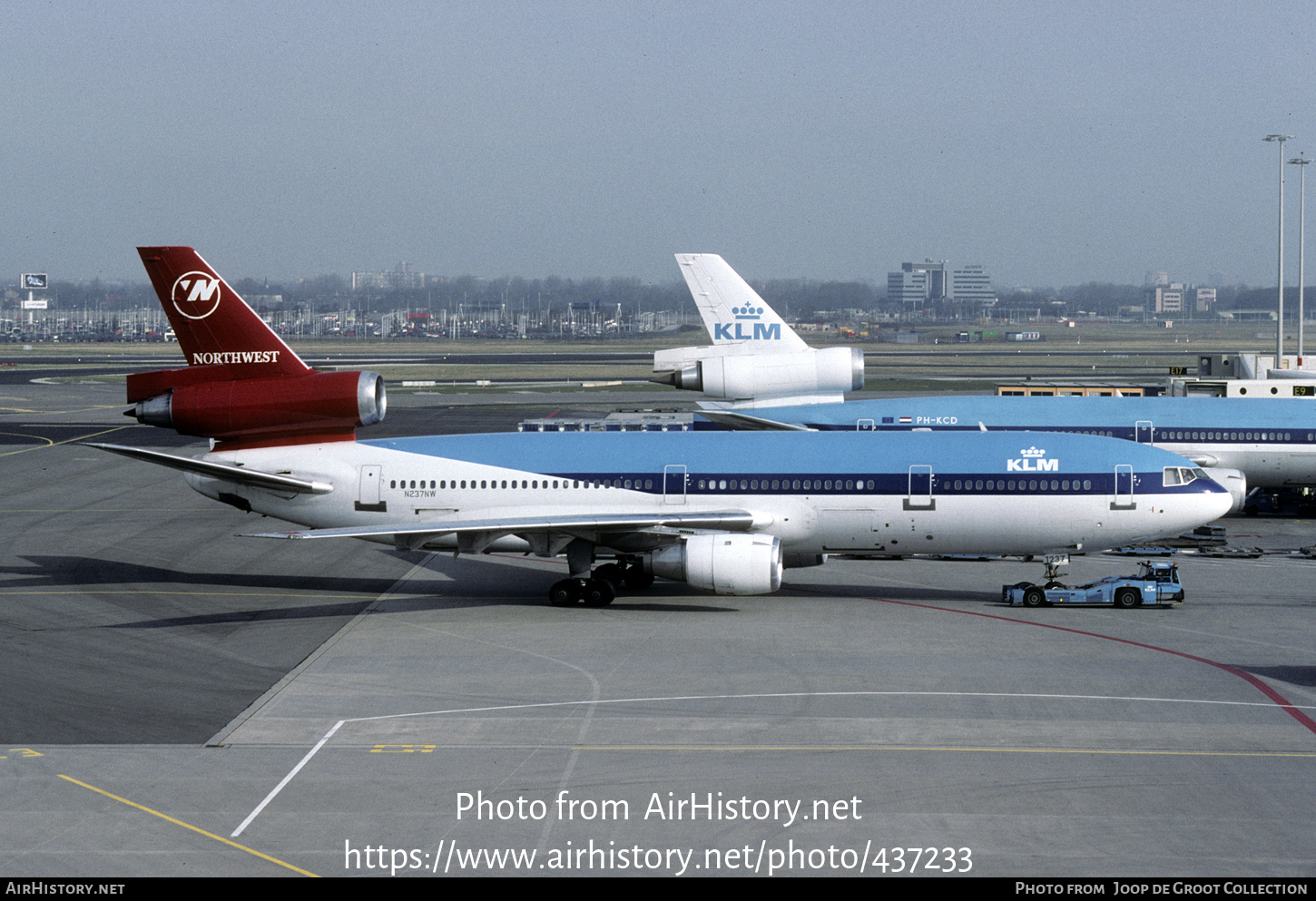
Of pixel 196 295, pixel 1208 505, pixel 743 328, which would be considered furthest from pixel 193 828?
pixel 743 328

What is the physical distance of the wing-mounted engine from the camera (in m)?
52.2

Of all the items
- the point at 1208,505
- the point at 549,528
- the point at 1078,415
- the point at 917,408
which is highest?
the point at 917,408

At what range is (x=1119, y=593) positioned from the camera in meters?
35.9

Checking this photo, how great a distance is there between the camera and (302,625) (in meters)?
34.2

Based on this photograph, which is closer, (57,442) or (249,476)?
(249,476)

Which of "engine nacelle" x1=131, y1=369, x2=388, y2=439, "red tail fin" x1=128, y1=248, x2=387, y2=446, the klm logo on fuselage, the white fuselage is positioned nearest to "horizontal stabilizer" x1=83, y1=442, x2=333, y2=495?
the white fuselage

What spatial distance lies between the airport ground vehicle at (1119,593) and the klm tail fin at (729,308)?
19.1 meters

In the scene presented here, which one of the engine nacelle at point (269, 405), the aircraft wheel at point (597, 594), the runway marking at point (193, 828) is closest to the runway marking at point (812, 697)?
the runway marking at point (193, 828)

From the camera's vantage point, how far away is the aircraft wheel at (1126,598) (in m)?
35.8

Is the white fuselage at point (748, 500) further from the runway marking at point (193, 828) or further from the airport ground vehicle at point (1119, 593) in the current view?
the runway marking at point (193, 828)

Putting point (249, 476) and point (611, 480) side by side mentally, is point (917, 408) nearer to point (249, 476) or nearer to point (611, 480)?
point (611, 480)

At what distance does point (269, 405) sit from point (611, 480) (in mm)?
10116

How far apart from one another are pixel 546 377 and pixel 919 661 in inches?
4499

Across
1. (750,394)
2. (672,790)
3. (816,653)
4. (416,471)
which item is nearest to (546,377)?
(750,394)
